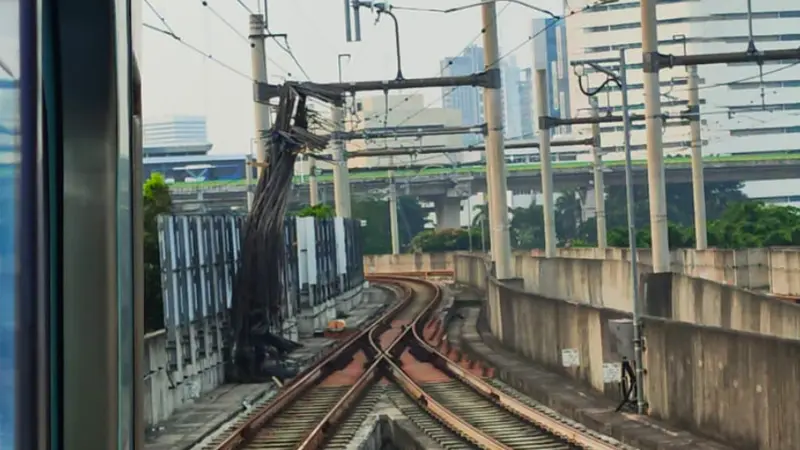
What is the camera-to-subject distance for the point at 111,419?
2.26m

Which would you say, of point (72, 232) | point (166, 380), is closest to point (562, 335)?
point (166, 380)

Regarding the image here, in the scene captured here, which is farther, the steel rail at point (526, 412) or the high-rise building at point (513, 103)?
the high-rise building at point (513, 103)

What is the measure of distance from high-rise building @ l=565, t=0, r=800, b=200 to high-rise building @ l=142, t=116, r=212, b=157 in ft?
51.0

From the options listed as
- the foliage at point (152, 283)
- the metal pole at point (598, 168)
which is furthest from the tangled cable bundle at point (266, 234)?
the metal pole at point (598, 168)

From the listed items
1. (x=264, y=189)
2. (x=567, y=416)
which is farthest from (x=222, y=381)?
(x=567, y=416)

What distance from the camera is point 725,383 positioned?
1227 cm

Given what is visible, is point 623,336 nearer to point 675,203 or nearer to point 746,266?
point 746,266

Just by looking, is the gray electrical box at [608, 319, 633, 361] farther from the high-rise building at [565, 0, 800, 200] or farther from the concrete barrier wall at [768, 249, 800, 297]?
the high-rise building at [565, 0, 800, 200]

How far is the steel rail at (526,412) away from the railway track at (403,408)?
0.01 metres

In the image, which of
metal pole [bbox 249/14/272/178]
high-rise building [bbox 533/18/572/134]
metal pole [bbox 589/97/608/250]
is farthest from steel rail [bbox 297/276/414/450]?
high-rise building [bbox 533/18/572/134]

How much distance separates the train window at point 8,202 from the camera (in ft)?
5.91

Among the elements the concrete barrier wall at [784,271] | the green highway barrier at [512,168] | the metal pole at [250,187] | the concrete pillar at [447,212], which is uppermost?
the green highway barrier at [512,168]

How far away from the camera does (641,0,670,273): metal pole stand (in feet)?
70.2

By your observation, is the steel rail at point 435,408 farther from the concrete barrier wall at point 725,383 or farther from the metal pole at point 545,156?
the metal pole at point 545,156
